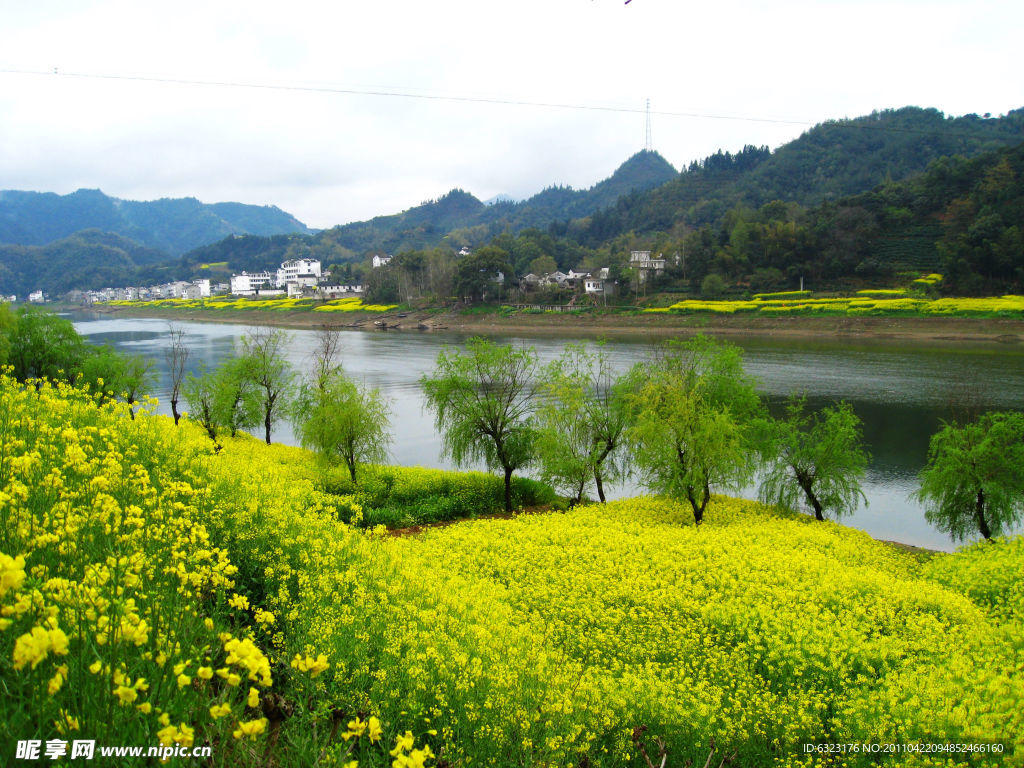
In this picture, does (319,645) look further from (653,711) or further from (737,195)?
(737,195)

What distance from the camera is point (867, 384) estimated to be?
39.1 meters

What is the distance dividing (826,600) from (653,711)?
6832mm

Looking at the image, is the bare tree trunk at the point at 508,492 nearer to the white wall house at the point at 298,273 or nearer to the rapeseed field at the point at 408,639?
the rapeseed field at the point at 408,639

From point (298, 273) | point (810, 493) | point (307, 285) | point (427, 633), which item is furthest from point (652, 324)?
point (298, 273)

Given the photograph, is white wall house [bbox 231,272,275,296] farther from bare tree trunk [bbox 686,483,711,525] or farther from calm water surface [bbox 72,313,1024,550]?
bare tree trunk [bbox 686,483,711,525]

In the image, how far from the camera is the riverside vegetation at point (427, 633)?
321 centimetres

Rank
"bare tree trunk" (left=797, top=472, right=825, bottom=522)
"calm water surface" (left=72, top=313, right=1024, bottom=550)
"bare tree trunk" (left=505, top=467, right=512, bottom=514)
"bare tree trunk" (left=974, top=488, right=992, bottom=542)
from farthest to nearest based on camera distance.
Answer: "calm water surface" (left=72, top=313, right=1024, bottom=550), "bare tree trunk" (left=505, top=467, right=512, bottom=514), "bare tree trunk" (left=797, top=472, right=825, bottom=522), "bare tree trunk" (left=974, top=488, right=992, bottom=542)

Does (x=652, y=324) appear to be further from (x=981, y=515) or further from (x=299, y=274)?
(x=299, y=274)

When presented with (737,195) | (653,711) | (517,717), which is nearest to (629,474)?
(653,711)

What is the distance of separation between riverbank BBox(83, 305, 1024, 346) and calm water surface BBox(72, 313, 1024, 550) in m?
3.65

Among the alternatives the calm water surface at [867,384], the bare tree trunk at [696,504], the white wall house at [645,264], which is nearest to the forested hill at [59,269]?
the calm water surface at [867,384]

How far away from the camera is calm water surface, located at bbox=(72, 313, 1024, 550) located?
24.5 m

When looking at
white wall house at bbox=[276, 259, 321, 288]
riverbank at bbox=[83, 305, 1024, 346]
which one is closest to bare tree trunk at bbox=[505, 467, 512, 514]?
riverbank at bbox=[83, 305, 1024, 346]

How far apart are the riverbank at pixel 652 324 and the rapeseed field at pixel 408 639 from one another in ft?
167
